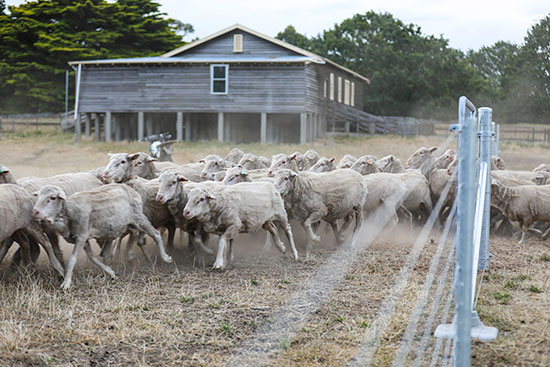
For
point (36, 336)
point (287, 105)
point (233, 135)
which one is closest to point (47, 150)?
point (233, 135)

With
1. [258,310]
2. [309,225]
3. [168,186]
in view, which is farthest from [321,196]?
[258,310]

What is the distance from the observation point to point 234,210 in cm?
918

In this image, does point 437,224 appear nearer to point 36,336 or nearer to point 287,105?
point 36,336

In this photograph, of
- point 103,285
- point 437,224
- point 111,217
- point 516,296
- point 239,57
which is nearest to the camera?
point 516,296

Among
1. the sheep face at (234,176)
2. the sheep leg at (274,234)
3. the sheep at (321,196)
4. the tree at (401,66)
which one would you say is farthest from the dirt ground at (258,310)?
the tree at (401,66)

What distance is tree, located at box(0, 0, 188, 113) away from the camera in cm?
4472

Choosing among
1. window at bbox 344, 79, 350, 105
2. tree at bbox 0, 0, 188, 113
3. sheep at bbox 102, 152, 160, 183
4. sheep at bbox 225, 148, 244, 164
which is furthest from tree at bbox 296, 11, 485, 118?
sheep at bbox 102, 152, 160, 183

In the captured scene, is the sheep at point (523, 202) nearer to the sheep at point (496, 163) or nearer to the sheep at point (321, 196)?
the sheep at point (321, 196)

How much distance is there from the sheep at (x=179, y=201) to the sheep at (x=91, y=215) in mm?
378

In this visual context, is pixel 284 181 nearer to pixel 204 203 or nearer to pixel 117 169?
pixel 204 203

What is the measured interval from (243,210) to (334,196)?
2176mm

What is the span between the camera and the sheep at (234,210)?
8789 millimetres

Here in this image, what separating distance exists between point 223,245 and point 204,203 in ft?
2.16

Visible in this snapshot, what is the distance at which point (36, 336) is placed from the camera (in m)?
6.06
